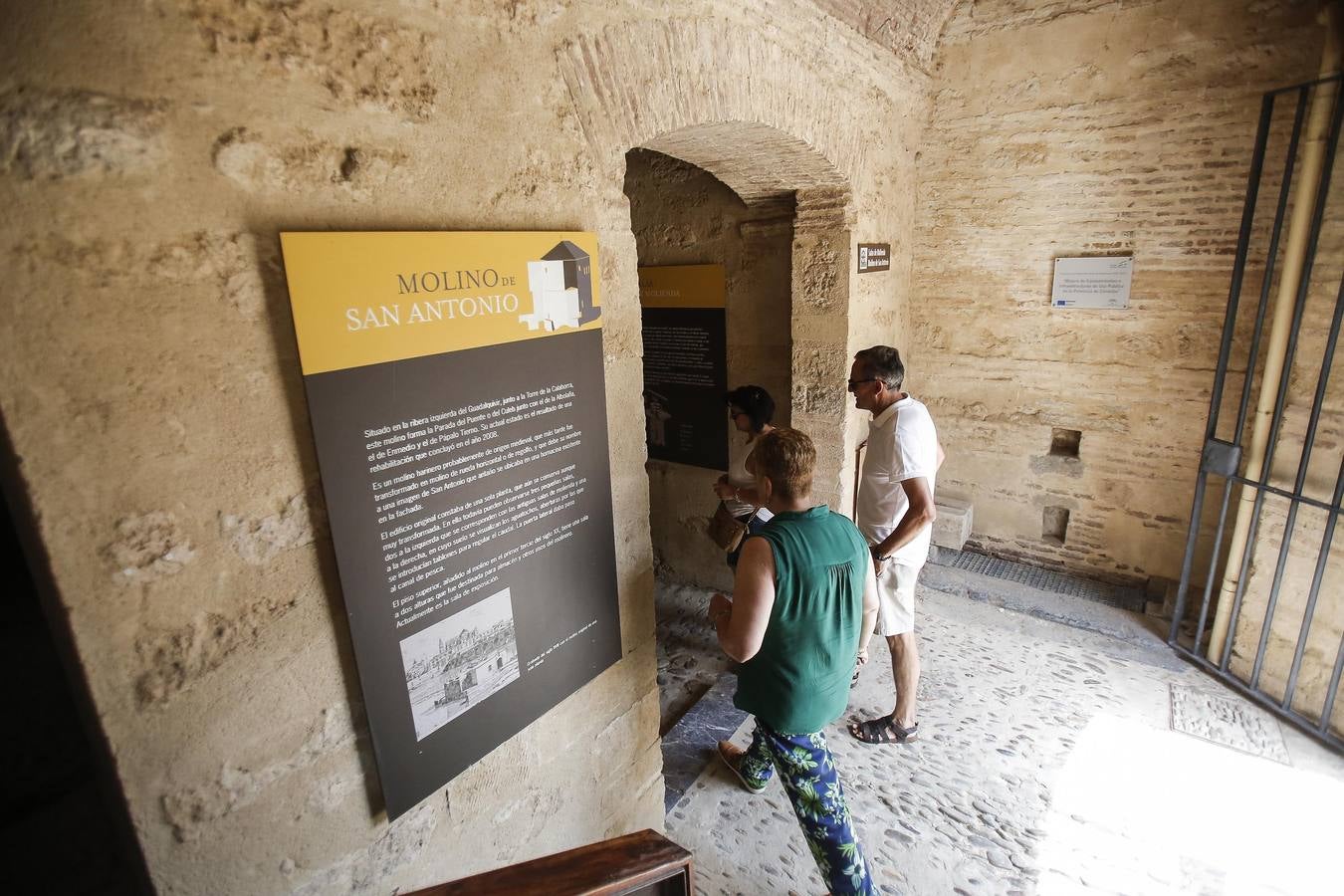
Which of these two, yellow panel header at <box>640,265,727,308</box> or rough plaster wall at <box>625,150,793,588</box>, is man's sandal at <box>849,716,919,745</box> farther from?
yellow panel header at <box>640,265,727,308</box>

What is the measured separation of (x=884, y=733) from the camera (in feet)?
11.5

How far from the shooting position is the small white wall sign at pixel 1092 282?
4.55 meters

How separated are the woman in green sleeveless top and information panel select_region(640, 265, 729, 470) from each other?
2.44 metres

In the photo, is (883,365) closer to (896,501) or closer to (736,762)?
(896,501)

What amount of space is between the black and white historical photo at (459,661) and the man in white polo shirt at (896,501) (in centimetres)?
192

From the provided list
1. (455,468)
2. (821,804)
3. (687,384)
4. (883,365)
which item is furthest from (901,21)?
(821,804)

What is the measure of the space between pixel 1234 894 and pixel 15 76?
4.33m

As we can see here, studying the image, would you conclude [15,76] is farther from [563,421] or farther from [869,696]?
[869,696]

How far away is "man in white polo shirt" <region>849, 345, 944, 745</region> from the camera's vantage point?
311 cm

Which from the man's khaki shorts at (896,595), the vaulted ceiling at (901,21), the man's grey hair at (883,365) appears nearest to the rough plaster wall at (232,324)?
the man's grey hair at (883,365)

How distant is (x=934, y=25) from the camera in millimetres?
4449

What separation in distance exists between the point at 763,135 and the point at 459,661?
2.50 meters

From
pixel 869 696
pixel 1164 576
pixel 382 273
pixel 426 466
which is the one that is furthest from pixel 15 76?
pixel 1164 576

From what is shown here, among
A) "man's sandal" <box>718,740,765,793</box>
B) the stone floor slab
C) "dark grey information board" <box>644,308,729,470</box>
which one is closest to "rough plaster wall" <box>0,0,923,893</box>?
"man's sandal" <box>718,740,765,793</box>
